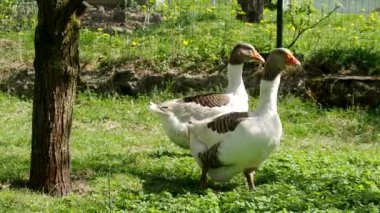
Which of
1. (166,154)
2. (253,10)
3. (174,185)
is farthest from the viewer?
(253,10)

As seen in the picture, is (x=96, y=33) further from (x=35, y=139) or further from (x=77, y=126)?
(x=35, y=139)

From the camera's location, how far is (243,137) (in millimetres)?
7477

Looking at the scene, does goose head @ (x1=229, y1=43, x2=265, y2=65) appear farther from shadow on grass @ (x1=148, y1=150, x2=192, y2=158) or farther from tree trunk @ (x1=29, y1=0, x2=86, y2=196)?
tree trunk @ (x1=29, y1=0, x2=86, y2=196)

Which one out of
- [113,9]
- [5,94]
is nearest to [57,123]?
[5,94]

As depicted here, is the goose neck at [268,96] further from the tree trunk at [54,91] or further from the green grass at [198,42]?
the green grass at [198,42]

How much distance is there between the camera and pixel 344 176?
791 cm

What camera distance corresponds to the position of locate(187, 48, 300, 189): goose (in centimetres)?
748

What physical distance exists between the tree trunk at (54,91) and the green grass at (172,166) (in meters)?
0.23

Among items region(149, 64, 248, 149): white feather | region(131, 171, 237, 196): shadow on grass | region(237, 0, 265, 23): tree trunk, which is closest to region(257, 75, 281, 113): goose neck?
region(131, 171, 237, 196): shadow on grass

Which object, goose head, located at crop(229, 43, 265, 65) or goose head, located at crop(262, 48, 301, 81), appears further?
goose head, located at crop(229, 43, 265, 65)

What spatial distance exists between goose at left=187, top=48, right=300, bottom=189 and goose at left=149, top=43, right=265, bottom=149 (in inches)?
45.8

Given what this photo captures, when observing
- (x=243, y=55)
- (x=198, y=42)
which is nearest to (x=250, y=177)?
(x=243, y=55)

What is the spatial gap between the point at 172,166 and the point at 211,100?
1.03 meters

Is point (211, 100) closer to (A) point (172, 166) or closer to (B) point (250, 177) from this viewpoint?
(A) point (172, 166)
